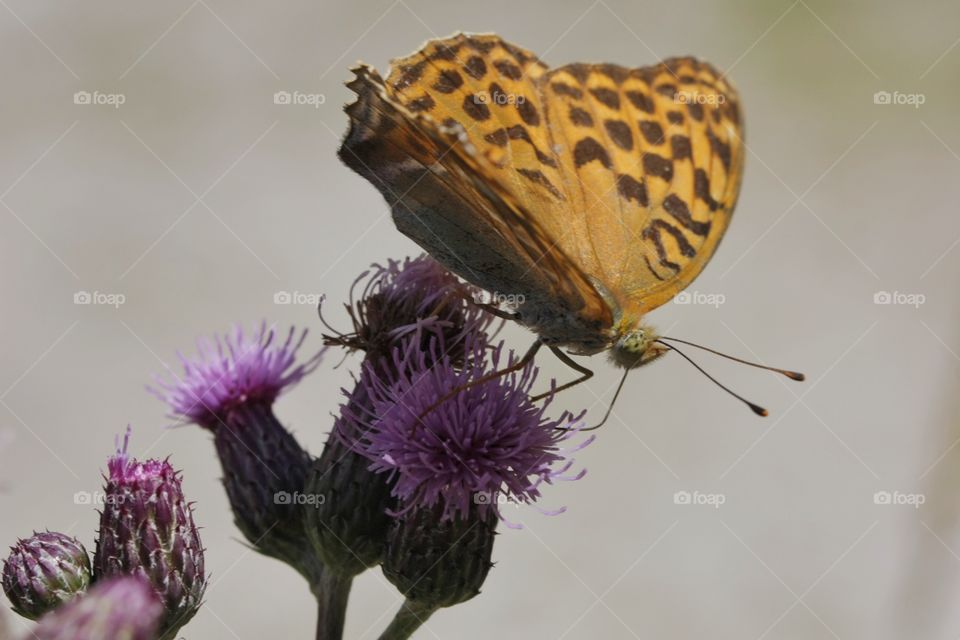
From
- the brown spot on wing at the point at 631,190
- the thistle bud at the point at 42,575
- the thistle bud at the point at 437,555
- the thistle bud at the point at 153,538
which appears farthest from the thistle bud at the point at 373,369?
the thistle bud at the point at 42,575

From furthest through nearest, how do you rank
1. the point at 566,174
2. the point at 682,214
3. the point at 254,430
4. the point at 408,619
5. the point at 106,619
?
1. the point at 254,430
2. the point at 682,214
3. the point at 566,174
4. the point at 408,619
5. the point at 106,619

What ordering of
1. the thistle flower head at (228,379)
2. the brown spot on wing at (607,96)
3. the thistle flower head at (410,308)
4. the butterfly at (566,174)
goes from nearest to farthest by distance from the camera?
the butterfly at (566,174) → the thistle flower head at (410,308) → the brown spot on wing at (607,96) → the thistle flower head at (228,379)

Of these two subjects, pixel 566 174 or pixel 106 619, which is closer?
pixel 106 619

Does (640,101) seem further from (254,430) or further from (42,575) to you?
(42,575)

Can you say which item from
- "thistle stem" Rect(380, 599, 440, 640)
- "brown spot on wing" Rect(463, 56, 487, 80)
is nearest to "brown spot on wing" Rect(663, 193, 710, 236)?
"brown spot on wing" Rect(463, 56, 487, 80)

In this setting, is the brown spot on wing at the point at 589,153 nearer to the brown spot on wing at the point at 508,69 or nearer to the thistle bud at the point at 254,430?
the brown spot on wing at the point at 508,69

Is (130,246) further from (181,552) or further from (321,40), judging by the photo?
(181,552)

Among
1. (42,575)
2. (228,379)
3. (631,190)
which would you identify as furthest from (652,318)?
(42,575)

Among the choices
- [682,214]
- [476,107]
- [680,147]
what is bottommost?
[682,214]
